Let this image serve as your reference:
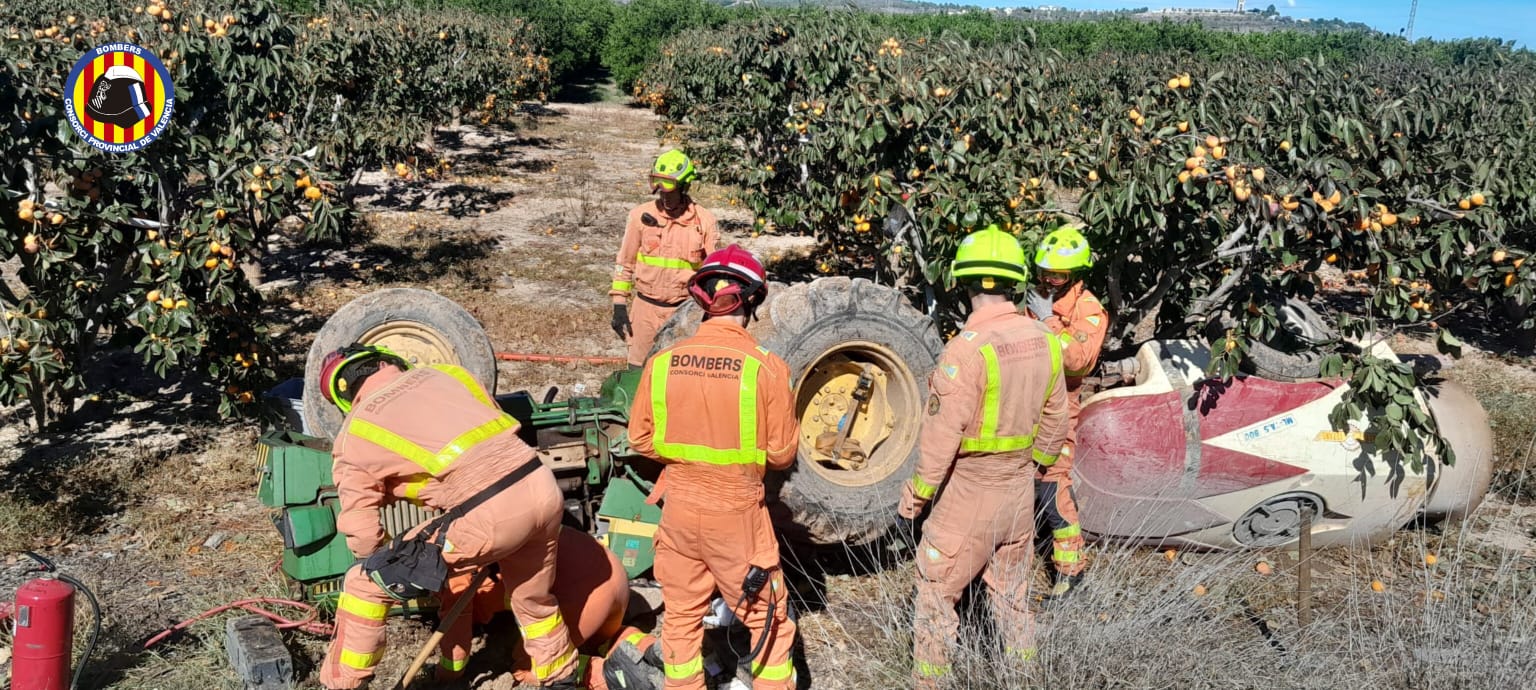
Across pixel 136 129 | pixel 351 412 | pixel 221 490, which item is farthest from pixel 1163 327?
pixel 136 129

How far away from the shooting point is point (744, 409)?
3820mm

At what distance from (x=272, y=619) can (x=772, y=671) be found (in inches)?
83.0

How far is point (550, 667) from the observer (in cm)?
403

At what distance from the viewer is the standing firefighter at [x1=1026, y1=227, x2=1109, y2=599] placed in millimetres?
4914

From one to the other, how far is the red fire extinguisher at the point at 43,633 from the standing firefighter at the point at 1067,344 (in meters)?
3.89

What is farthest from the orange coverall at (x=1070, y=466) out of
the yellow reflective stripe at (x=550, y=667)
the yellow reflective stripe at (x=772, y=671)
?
the yellow reflective stripe at (x=550, y=667)

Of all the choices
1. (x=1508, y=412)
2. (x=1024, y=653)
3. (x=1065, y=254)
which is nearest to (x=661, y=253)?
(x=1065, y=254)

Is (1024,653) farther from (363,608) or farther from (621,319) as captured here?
(621,319)

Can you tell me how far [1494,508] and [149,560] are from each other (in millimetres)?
7250

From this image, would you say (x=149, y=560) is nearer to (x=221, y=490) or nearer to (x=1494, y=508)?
(x=221, y=490)

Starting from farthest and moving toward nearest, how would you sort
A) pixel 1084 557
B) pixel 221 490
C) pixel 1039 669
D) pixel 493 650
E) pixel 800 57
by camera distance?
pixel 800 57 < pixel 221 490 < pixel 1084 557 < pixel 493 650 < pixel 1039 669

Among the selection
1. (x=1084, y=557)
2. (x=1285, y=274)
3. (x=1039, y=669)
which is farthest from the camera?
(x=1285, y=274)

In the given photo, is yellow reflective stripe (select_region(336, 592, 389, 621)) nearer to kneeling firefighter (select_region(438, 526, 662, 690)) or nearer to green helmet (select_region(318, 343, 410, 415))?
kneeling firefighter (select_region(438, 526, 662, 690))

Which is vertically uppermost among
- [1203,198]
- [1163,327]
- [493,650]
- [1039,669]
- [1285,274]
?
[1203,198]
